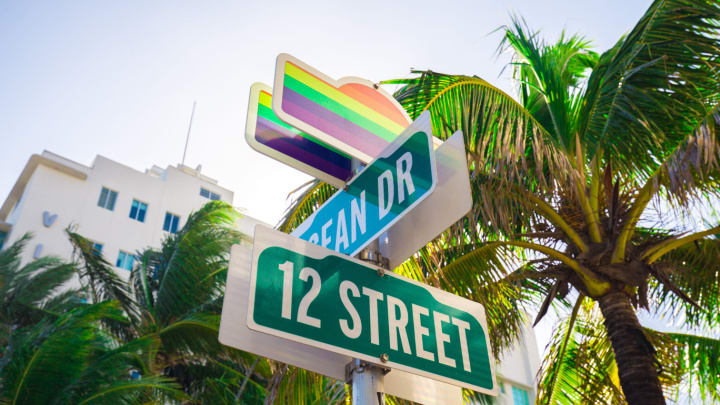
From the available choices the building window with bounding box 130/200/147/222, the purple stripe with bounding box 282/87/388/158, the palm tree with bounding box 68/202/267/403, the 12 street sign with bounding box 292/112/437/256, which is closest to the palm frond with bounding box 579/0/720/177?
the purple stripe with bounding box 282/87/388/158

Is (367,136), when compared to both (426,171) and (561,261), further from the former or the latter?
(561,261)

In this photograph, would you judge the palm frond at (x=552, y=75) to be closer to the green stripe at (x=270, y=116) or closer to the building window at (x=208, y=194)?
the green stripe at (x=270, y=116)

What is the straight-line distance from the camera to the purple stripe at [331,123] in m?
2.58

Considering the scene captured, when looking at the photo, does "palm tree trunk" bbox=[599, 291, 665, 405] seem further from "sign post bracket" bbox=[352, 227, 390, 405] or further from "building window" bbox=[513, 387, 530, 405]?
"building window" bbox=[513, 387, 530, 405]

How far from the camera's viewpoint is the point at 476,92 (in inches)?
243

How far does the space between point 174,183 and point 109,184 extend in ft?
9.90

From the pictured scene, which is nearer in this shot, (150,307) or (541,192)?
(541,192)

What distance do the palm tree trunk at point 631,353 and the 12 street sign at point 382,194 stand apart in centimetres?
431

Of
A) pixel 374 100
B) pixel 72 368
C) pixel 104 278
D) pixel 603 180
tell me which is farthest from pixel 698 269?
pixel 104 278

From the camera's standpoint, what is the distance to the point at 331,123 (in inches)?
105

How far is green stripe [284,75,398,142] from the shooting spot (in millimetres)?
2662

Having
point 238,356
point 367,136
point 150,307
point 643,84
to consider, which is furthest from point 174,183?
point 367,136

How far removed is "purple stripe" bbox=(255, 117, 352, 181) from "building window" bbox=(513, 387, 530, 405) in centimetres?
2555

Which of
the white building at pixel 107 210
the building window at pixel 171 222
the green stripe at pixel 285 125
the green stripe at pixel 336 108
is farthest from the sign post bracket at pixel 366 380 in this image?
the building window at pixel 171 222
